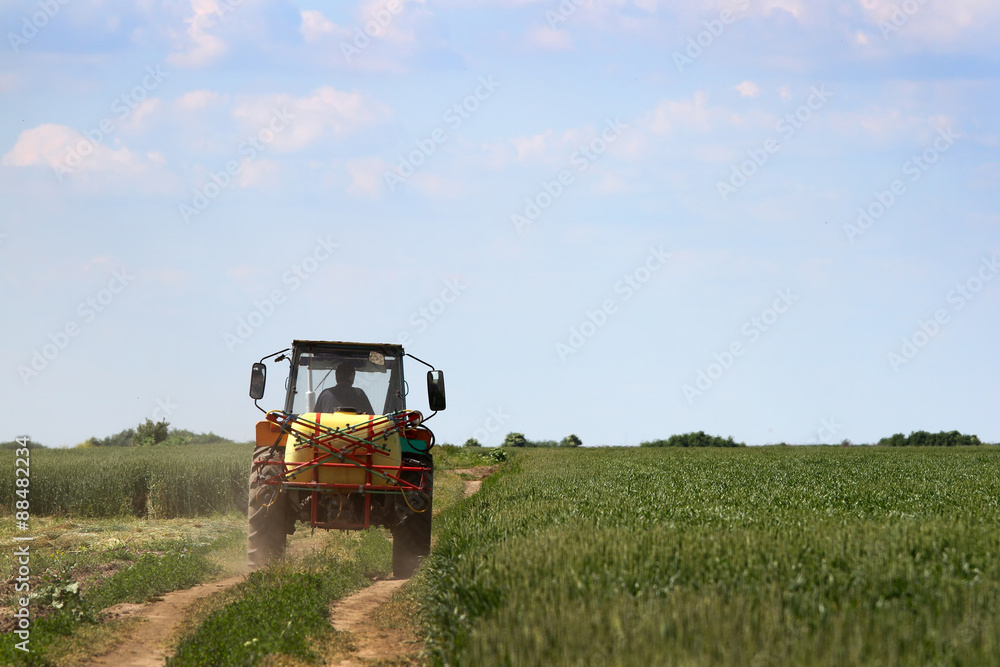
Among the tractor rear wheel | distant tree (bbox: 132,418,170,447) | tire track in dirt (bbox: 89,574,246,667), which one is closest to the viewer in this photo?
tire track in dirt (bbox: 89,574,246,667)

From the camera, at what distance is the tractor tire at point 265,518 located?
487 inches

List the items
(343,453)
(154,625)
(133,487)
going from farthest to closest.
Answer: (133,487), (343,453), (154,625)

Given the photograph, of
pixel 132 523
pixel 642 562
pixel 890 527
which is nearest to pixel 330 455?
pixel 642 562

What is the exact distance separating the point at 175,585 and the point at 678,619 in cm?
906

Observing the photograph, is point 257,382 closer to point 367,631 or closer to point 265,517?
point 265,517

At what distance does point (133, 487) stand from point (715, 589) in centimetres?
1964

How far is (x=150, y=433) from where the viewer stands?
4622 centimetres

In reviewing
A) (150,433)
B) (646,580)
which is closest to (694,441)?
(150,433)

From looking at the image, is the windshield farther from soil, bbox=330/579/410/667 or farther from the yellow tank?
soil, bbox=330/579/410/667

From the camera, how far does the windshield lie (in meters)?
13.1

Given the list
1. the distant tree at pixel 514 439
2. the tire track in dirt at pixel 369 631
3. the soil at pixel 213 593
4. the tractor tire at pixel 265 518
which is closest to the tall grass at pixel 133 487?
the tractor tire at pixel 265 518

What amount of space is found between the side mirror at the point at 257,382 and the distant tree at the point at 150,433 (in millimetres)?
35636

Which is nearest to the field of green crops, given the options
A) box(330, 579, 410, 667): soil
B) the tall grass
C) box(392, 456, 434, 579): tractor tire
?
box(330, 579, 410, 667): soil

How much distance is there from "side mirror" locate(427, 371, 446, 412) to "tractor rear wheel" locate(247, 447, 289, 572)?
2.27 m
